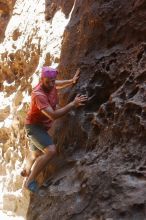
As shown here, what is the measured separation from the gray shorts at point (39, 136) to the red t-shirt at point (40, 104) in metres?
0.06

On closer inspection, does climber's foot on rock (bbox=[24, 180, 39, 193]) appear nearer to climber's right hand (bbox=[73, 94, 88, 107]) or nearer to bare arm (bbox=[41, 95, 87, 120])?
bare arm (bbox=[41, 95, 87, 120])

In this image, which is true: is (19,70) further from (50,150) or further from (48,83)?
(50,150)

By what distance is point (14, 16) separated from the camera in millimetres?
9227

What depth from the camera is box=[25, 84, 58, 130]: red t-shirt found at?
5.10 metres

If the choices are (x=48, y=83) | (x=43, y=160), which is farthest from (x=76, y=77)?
(x=43, y=160)

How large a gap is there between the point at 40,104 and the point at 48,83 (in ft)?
0.92

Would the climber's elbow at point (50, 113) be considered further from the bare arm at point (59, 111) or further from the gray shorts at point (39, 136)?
the gray shorts at point (39, 136)

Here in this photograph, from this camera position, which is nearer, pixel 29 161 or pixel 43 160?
pixel 43 160

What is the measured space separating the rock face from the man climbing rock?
18 cm

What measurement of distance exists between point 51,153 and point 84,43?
1.61 m

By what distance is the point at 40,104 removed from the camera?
509cm

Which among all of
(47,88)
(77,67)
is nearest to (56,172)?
(47,88)

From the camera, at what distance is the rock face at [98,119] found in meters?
4.10

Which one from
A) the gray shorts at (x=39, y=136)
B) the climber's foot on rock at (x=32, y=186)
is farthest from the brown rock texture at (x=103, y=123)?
the gray shorts at (x=39, y=136)
